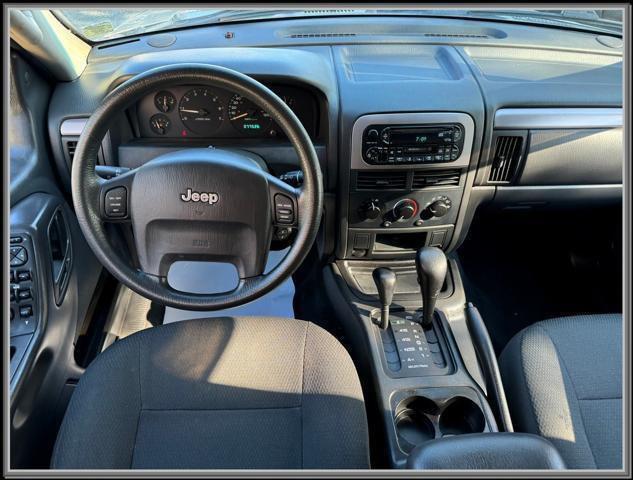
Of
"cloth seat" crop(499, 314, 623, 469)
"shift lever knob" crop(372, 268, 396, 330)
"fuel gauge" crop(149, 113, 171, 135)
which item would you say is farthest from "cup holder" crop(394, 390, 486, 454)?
"fuel gauge" crop(149, 113, 171, 135)

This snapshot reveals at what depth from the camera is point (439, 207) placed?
1725 millimetres

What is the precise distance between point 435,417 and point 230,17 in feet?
5.02

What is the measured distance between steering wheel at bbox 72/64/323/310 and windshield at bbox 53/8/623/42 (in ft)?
2.49

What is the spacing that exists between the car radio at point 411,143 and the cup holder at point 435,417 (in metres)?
0.70

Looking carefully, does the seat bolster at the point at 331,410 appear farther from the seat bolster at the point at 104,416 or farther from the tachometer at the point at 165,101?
the tachometer at the point at 165,101

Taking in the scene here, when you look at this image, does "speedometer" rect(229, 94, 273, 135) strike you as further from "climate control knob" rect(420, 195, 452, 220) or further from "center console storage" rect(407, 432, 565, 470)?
"center console storage" rect(407, 432, 565, 470)

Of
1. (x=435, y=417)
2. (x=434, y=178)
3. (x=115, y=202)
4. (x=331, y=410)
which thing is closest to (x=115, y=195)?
(x=115, y=202)

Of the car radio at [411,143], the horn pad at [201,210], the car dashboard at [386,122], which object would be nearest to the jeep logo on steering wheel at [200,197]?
the horn pad at [201,210]

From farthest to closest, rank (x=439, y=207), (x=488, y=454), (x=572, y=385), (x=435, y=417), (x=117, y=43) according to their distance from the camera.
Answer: (x=117, y=43) → (x=439, y=207) → (x=435, y=417) → (x=572, y=385) → (x=488, y=454)

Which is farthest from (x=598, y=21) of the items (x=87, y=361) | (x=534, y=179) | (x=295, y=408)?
(x=87, y=361)

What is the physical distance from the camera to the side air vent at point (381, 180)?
163cm

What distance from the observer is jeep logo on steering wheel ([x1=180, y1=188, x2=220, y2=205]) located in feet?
3.98

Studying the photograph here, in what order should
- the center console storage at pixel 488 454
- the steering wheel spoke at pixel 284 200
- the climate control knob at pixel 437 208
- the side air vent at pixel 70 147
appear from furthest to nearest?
the climate control knob at pixel 437 208
the side air vent at pixel 70 147
the steering wheel spoke at pixel 284 200
the center console storage at pixel 488 454

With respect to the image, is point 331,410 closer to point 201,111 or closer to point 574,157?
point 201,111
